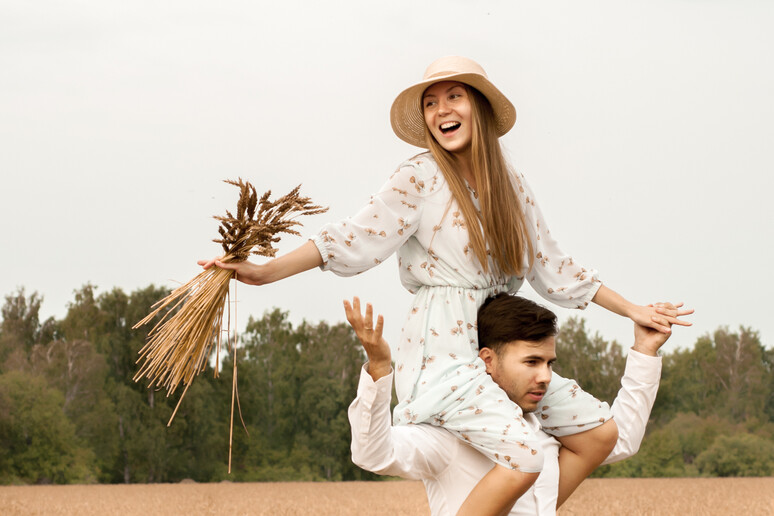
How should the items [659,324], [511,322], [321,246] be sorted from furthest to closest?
[659,324] < [511,322] < [321,246]

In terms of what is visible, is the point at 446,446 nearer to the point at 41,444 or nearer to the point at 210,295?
the point at 210,295

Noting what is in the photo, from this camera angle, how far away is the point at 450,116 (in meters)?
4.48

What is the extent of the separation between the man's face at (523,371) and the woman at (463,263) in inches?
3.0

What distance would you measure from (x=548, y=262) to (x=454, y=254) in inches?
26.1

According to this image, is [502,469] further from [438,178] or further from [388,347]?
[438,178]

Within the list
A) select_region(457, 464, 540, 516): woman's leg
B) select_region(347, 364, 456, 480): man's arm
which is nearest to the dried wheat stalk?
select_region(347, 364, 456, 480): man's arm

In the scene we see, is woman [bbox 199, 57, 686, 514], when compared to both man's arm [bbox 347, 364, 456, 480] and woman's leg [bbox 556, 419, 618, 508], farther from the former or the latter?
man's arm [bbox 347, 364, 456, 480]

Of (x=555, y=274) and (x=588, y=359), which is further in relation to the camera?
(x=588, y=359)

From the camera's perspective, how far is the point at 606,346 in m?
40.7

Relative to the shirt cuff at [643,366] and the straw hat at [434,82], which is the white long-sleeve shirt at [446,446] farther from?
the straw hat at [434,82]

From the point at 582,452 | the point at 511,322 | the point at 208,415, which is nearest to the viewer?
the point at 511,322

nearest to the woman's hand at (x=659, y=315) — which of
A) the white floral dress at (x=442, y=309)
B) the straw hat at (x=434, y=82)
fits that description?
the white floral dress at (x=442, y=309)

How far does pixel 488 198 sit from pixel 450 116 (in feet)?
1.42

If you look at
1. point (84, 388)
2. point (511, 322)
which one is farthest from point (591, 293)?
point (84, 388)
